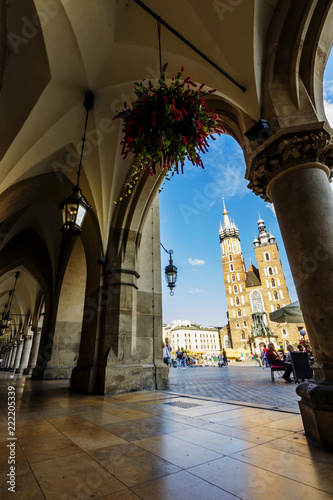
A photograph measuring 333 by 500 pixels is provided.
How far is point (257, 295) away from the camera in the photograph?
60031mm

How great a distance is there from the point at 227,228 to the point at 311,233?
73.4 meters

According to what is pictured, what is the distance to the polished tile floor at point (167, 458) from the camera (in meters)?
1.43

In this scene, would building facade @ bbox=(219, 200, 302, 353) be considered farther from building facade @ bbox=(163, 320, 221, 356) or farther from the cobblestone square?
the cobblestone square

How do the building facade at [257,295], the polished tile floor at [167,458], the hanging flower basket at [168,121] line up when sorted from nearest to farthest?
the polished tile floor at [167,458] < the hanging flower basket at [168,121] < the building facade at [257,295]

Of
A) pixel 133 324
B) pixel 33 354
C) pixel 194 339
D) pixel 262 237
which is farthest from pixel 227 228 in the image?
pixel 133 324

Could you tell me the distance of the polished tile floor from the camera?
4.70 ft

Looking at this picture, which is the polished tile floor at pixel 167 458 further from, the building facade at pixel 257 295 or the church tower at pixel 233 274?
the church tower at pixel 233 274

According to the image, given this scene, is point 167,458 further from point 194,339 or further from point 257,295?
point 194,339

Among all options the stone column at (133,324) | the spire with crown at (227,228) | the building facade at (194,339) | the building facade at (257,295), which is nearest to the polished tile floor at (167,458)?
the stone column at (133,324)

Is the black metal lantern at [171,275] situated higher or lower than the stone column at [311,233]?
higher

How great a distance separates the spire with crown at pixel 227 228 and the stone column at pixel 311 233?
230 feet

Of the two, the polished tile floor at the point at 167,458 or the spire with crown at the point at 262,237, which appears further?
the spire with crown at the point at 262,237

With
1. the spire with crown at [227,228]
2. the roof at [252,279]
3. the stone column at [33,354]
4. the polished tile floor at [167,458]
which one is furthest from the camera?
the spire with crown at [227,228]

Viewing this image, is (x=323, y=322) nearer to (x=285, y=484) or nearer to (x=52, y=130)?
(x=285, y=484)
